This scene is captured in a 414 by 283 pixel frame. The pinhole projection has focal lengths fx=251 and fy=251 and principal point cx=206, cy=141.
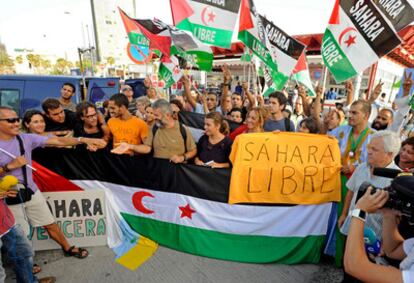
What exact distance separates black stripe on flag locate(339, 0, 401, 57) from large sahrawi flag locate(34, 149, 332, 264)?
2234 millimetres

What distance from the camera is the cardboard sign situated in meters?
3.06

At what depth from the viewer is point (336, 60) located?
12.1 feet

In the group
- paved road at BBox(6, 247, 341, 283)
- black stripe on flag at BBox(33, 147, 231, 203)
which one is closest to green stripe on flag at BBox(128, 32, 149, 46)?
black stripe on flag at BBox(33, 147, 231, 203)

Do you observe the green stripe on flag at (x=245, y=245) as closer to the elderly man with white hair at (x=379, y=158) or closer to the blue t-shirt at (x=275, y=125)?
the elderly man with white hair at (x=379, y=158)

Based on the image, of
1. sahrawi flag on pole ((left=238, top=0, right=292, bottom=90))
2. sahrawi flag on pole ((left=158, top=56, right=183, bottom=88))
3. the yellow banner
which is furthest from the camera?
sahrawi flag on pole ((left=158, top=56, right=183, bottom=88))

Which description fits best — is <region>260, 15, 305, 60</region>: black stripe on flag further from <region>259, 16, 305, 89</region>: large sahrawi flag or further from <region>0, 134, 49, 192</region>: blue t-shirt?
<region>0, 134, 49, 192</region>: blue t-shirt

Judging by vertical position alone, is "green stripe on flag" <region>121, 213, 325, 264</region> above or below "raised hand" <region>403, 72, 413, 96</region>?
below

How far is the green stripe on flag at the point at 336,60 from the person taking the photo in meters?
3.56

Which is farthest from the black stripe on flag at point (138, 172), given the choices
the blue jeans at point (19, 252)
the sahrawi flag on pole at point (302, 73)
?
the sahrawi flag on pole at point (302, 73)

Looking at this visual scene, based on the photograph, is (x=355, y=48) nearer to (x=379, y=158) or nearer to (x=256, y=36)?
(x=256, y=36)

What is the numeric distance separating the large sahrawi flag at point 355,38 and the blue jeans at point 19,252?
13.9ft

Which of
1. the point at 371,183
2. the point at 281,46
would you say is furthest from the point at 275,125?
the point at 371,183

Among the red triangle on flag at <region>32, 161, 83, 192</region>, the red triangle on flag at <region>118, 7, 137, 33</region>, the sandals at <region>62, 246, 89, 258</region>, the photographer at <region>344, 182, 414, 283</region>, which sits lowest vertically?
the sandals at <region>62, 246, 89, 258</region>

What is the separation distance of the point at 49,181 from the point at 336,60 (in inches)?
167
